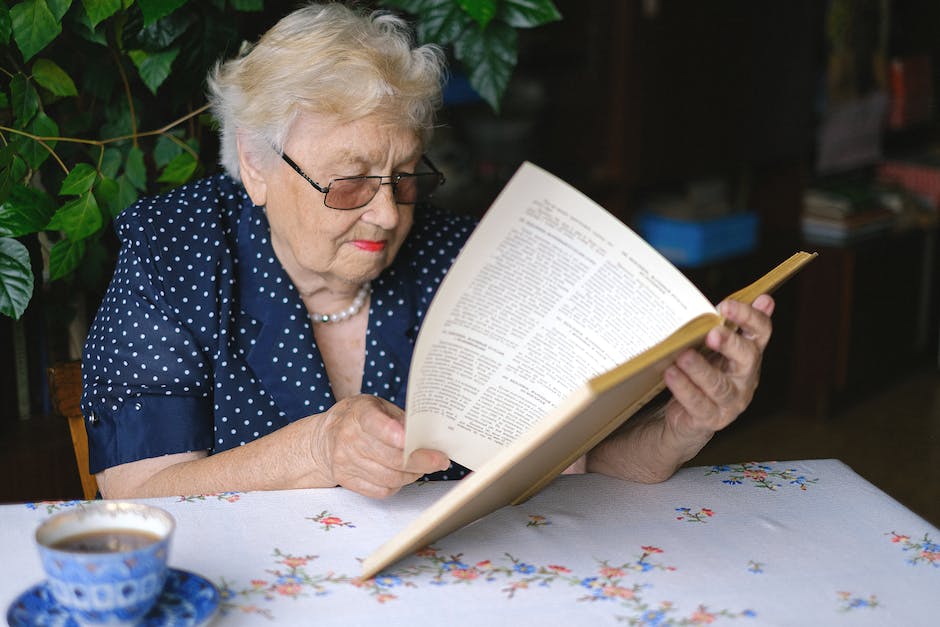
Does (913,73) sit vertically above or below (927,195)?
above

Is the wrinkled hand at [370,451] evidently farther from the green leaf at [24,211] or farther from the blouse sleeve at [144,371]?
the green leaf at [24,211]

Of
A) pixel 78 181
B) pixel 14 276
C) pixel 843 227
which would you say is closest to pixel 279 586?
pixel 14 276

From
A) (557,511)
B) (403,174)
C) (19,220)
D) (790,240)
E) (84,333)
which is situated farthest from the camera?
(790,240)

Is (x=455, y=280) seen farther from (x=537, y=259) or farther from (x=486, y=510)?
(x=486, y=510)

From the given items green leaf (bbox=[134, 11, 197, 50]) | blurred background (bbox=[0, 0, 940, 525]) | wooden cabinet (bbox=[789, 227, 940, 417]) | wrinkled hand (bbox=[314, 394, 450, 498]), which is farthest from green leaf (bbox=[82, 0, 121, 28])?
wooden cabinet (bbox=[789, 227, 940, 417])

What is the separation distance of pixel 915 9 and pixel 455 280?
13.9ft

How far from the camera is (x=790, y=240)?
3891 millimetres

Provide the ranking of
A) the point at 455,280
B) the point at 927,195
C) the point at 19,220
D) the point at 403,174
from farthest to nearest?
the point at 927,195, the point at 19,220, the point at 403,174, the point at 455,280

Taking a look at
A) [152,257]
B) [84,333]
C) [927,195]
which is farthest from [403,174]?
[927,195]

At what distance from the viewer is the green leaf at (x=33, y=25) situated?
1717 millimetres

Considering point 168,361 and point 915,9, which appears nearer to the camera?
point 168,361

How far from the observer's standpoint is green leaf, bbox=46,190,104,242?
1.81 meters

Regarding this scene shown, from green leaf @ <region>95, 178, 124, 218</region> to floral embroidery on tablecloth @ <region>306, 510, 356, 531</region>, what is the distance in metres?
0.88

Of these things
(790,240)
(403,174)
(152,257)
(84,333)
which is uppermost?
(403,174)
